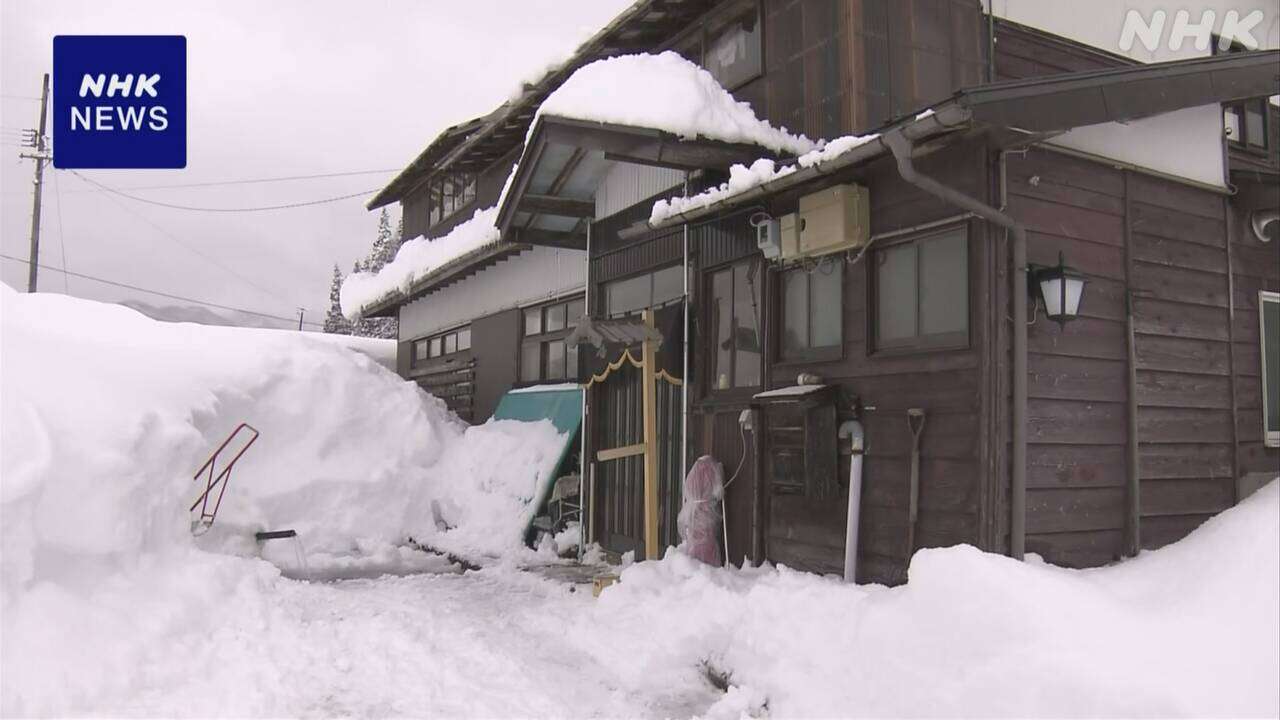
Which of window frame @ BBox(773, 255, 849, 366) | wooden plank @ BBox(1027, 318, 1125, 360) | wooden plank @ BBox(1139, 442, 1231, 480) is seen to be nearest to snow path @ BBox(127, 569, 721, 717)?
window frame @ BBox(773, 255, 849, 366)

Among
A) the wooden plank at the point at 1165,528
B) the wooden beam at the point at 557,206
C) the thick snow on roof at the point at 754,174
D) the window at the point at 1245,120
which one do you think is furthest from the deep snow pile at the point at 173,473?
the window at the point at 1245,120

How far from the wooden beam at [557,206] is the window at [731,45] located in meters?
2.28

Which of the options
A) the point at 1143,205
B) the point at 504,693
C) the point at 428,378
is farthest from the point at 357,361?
the point at 1143,205

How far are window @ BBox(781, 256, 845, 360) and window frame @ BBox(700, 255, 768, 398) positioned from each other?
0.93ft

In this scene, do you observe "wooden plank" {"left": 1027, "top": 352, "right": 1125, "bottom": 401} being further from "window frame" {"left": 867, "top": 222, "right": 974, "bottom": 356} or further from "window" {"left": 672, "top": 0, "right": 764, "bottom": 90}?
"window" {"left": 672, "top": 0, "right": 764, "bottom": 90}

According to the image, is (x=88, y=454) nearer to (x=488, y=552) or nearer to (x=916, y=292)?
(x=488, y=552)

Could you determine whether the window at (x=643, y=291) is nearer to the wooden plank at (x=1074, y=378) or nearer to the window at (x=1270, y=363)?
the wooden plank at (x=1074, y=378)

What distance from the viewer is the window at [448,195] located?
653 inches

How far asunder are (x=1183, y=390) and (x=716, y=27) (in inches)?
232

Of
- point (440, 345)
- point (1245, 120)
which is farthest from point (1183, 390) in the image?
point (440, 345)

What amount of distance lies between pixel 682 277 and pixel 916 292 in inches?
131

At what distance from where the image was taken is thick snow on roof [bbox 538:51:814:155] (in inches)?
310

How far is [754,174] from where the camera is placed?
279 inches

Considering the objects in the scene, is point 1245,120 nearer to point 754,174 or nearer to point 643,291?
point 754,174
